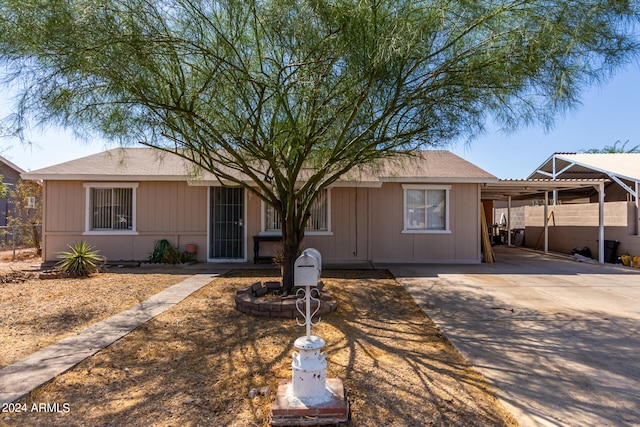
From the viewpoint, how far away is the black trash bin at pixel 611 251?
1134 cm

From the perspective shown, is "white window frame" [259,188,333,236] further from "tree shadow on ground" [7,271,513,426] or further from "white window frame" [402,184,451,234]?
"tree shadow on ground" [7,271,513,426]

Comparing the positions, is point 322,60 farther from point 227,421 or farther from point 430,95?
point 227,421

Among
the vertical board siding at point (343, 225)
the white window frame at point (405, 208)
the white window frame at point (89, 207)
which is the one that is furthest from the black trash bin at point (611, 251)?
the white window frame at point (89, 207)

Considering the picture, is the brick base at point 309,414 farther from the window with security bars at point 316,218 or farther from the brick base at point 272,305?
the window with security bars at point 316,218

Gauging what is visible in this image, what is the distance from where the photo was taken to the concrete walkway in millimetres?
3160

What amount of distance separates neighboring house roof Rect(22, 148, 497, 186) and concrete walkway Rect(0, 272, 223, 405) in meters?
4.30

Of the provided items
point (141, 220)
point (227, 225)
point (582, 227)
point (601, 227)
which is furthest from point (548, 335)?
point (582, 227)

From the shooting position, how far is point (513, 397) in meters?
2.99

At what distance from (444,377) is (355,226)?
743 centimetres

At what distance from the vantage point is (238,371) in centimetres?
346

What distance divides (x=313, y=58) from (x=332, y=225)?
21.2 ft

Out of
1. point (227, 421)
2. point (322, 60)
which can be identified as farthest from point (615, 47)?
point (227, 421)

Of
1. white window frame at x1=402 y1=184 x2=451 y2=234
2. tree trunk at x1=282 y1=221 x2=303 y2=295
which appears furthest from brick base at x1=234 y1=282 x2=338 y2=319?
white window frame at x1=402 y1=184 x2=451 y2=234

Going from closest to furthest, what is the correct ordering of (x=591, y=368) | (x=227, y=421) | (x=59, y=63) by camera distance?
1. (x=227, y=421)
2. (x=591, y=368)
3. (x=59, y=63)
